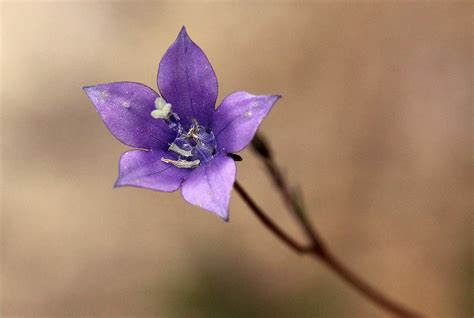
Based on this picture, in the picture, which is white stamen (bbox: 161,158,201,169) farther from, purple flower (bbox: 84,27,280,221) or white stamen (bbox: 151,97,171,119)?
white stamen (bbox: 151,97,171,119)

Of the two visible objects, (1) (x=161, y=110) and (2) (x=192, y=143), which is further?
(2) (x=192, y=143)

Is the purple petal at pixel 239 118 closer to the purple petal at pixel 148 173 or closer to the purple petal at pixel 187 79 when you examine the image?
the purple petal at pixel 187 79

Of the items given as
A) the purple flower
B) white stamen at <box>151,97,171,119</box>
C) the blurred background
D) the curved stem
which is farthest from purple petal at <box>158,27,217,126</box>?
the blurred background

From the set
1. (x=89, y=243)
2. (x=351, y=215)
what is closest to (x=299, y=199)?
(x=351, y=215)

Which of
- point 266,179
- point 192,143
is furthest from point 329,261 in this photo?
point 266,179

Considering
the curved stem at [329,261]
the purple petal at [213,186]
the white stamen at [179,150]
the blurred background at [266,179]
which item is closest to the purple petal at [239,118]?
the purple petal at [213,186]

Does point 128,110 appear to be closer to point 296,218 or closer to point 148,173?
point 148,173
